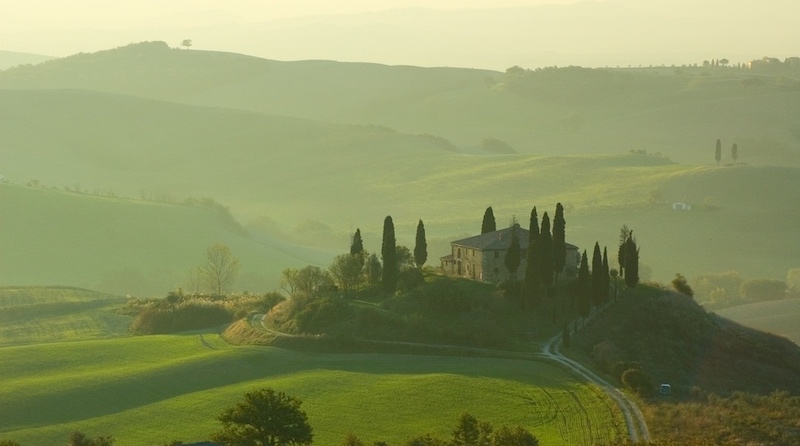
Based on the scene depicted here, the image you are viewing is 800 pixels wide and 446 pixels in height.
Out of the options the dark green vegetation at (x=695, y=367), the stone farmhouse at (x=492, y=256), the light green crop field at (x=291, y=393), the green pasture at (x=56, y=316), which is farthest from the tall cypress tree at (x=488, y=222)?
the green pasture at (x=56, y=316)

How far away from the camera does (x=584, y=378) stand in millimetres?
63562

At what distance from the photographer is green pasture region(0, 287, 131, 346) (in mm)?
88562

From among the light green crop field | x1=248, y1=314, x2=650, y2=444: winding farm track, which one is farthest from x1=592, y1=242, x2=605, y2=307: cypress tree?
the light green crop field

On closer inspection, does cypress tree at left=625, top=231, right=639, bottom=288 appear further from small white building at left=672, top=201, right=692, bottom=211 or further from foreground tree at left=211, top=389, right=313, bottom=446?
small white building at left=672, top=201, right=692, bottom=211

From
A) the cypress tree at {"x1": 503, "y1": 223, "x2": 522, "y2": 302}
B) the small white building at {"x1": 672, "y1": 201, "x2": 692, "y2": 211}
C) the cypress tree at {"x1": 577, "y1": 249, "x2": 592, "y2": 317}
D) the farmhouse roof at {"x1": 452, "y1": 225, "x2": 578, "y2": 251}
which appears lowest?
the cypress tree at {"x1": 577, "y1": 249, "x2": 592, "y2": 317}

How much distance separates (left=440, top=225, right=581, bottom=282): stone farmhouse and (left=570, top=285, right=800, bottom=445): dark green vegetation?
209 inches

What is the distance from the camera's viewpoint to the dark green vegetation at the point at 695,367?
5400 cm

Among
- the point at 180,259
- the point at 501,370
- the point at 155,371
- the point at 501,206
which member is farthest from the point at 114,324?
the point at 501,206

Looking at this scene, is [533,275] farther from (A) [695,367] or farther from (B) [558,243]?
(A) [695,367]

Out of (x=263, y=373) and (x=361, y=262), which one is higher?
(x=361, y=262)

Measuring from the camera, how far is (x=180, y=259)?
454 ft

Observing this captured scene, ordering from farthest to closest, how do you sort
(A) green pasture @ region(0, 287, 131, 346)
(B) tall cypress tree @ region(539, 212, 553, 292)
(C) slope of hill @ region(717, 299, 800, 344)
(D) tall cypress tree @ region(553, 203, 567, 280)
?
(C) slope of hill @ region(717, 299, 800, 344), (A) green pasture @ region(0, 287, 131, 346), (D) tall cypress tree @ region(553, 203, 567, 280), (B) tall cypress tree @ region(539, 212, 553, 292)

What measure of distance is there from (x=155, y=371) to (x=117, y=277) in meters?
65.9

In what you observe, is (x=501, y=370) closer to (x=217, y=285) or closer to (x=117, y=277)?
(x=217, y=285)
